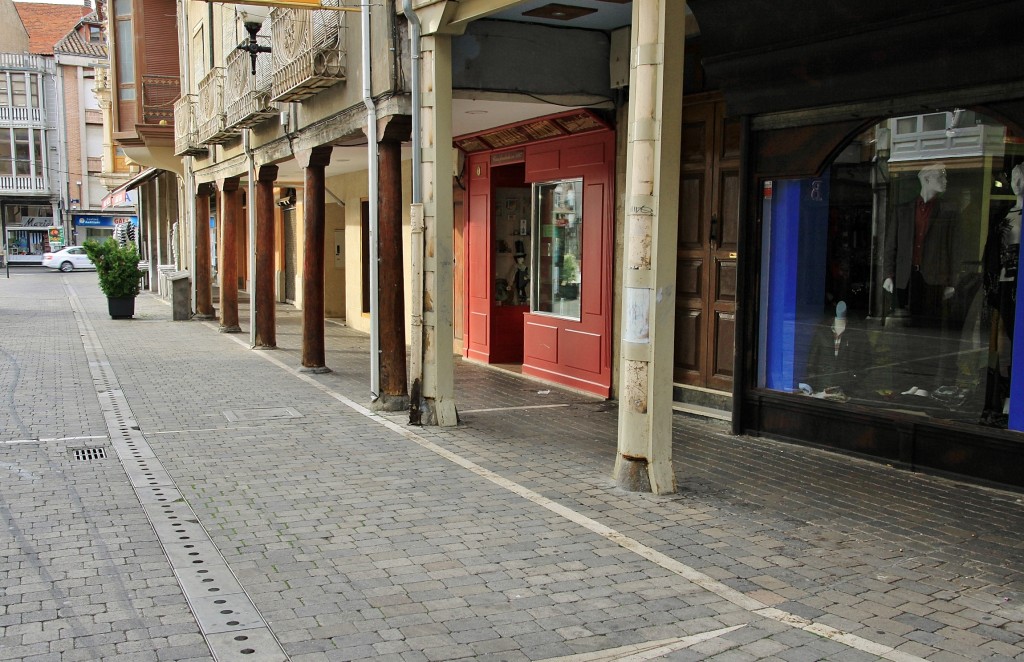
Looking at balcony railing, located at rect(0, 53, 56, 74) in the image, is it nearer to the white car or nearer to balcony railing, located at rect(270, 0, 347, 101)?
the white car

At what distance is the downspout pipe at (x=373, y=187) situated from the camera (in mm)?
9695

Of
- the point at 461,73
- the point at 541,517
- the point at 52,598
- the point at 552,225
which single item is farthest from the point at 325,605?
the point at 552,225

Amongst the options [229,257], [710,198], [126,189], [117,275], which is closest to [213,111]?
[229,257]

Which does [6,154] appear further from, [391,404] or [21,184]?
[391,404]

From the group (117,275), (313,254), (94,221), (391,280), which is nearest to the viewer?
(391,280)

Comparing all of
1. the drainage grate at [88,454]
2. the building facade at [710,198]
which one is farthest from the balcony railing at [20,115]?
the drainage grate at [88,454]

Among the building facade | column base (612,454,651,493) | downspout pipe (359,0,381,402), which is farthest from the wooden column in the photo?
column base (612,454,651,493)

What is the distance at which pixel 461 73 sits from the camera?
371 inches

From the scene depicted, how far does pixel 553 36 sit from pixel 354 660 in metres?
7.31

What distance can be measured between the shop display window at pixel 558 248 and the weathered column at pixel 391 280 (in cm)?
246

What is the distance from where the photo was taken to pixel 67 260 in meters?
49.3

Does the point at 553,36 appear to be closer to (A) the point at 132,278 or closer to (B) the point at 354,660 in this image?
(B) the point at 354,660

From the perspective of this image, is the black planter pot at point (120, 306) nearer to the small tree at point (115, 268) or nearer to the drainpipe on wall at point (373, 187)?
the small tree at point (115, 268)

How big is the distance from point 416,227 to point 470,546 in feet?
13.6
